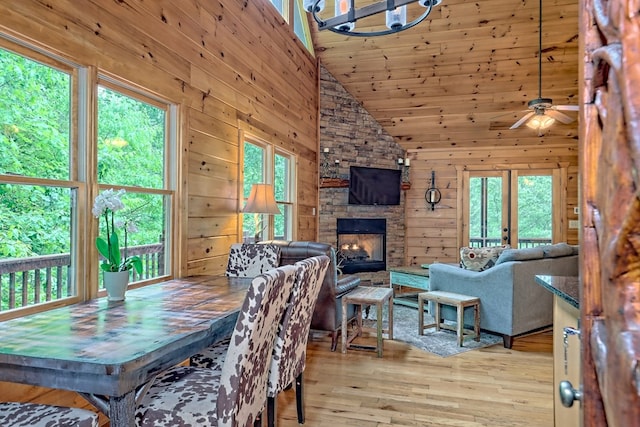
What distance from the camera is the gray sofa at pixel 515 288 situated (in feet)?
13.0

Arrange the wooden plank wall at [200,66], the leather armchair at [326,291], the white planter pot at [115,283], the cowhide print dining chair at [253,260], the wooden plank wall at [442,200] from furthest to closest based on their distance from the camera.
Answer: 1. the wooden plank wall at [442,200]
2. the leather armchair at [326,291]
3. the cowhide print dining chair at [253,260]
4. the wooden plank wall at [200,66]
5. the white planter pot at [115,283]

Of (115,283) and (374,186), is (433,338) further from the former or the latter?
(374,186)

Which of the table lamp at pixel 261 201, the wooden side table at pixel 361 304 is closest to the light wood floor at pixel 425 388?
the wooden side table at pixel 361 304

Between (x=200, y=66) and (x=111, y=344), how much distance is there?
8.92 ft

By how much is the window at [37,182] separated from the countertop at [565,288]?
2429 millimetres

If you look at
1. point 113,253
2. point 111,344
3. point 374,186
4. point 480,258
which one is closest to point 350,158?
point 374,186

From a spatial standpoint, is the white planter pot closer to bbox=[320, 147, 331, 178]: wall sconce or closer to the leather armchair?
the leather armchair

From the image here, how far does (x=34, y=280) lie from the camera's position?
2205 mm

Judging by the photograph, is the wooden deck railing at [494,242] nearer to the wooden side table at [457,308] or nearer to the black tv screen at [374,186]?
the black tv screen at [374,186]

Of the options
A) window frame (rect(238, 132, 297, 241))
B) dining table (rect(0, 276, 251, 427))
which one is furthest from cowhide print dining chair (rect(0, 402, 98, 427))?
window frame (rect(238, 132, 297, 241))

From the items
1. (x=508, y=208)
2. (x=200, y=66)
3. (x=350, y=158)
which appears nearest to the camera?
(x=200, y=66)

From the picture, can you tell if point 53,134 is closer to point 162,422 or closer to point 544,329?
point 162,422

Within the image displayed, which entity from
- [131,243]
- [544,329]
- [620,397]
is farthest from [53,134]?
[544,329]

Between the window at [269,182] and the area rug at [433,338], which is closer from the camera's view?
the area rug at [433,338]
